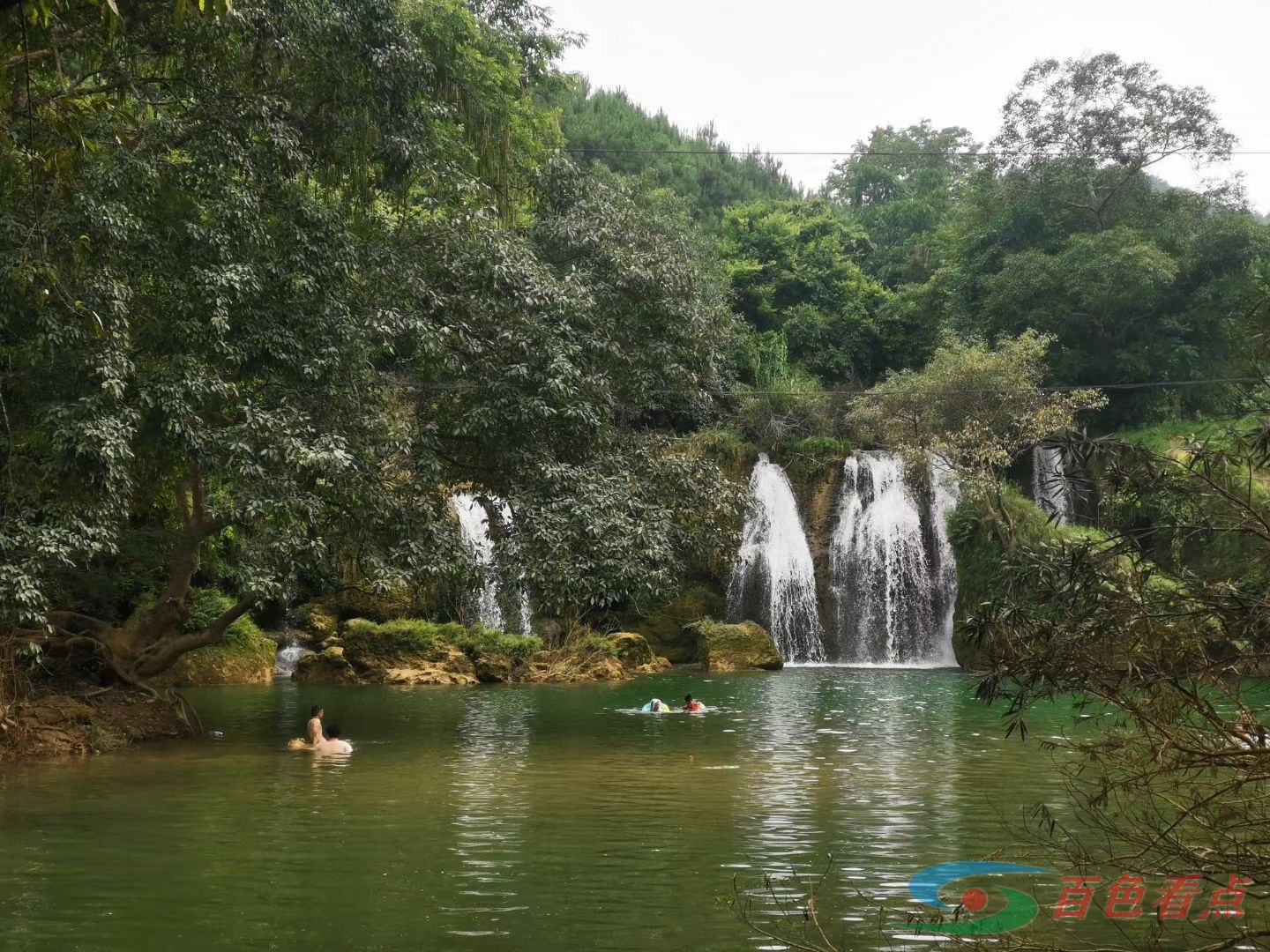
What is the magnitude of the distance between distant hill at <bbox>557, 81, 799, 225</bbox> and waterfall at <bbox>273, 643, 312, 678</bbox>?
27.2m

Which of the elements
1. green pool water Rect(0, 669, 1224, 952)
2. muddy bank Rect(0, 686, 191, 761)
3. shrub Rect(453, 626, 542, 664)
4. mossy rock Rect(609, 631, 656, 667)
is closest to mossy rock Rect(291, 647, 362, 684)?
shrub Rect(453, 626, 542, 664)

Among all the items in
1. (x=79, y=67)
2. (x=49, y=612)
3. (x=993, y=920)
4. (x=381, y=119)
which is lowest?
(x=993, y=920)

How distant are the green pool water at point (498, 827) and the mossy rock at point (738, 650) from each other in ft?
34.2

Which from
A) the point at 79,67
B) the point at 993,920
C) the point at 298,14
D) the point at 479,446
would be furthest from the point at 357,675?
the point at 993,920

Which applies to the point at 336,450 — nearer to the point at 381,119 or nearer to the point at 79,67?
the point at 381,119

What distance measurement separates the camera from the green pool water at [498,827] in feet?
25.5

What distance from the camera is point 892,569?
33.9 metres

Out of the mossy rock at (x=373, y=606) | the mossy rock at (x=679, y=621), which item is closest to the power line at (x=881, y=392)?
the mossy rock at (x=679, y=621)

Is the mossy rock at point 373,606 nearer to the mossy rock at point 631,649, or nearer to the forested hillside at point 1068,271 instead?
the mossy rock at point 631,649

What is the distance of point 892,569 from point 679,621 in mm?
5792

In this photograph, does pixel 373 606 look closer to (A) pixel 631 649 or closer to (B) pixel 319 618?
(B) pixel 319 618

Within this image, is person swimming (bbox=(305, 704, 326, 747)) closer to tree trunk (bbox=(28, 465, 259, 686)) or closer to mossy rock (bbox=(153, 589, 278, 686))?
tree trunk (bbox=(28, 465, 259, 686))

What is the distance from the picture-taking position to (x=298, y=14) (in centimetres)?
1536

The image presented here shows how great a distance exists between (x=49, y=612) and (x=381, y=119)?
7370 mm
